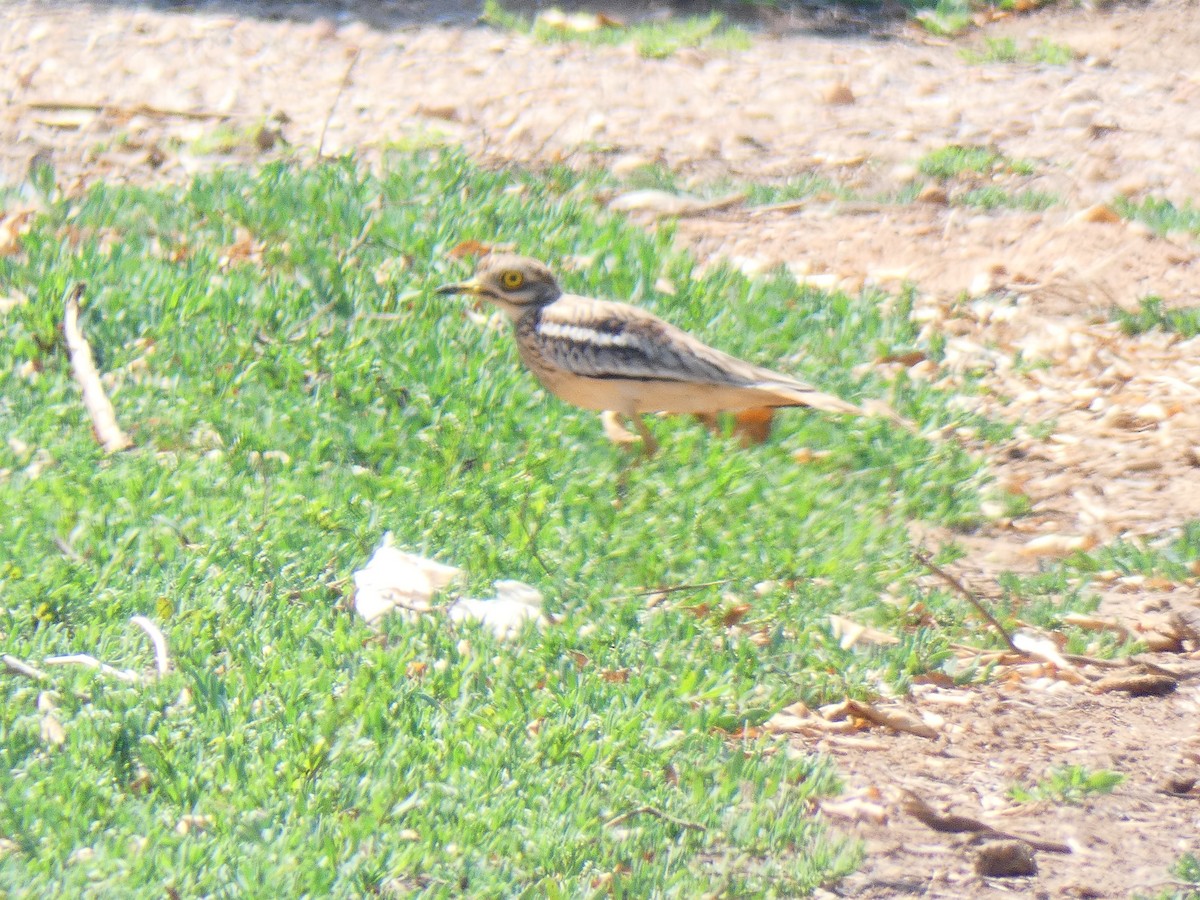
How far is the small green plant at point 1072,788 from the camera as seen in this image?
4.35 metres

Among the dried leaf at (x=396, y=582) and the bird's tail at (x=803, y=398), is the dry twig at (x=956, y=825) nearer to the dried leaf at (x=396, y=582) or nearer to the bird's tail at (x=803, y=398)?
the dried leaf at (x=396, y=582)

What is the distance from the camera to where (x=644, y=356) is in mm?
6363

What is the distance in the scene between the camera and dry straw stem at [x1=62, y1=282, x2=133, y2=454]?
600 cm

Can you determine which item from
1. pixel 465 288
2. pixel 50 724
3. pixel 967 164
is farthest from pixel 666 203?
pixel 50 724

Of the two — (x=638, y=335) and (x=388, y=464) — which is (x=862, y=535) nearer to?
(x=638, y=335)

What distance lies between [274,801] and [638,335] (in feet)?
9.78

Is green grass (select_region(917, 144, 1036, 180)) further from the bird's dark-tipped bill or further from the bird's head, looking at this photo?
the bird's dark-tipped bill

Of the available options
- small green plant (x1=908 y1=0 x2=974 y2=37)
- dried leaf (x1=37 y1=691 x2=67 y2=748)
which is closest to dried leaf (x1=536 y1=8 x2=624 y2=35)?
small green plant (x1=908 y1=0 x2=974 y2=37)

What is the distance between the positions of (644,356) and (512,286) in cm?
71

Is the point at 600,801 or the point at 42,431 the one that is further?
the point at 42,431

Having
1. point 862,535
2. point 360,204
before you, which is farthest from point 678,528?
point 360,204

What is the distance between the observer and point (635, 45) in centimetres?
1088

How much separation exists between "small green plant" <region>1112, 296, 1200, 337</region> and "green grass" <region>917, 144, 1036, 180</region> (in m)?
1.78

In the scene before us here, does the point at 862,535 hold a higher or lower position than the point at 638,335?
lower
